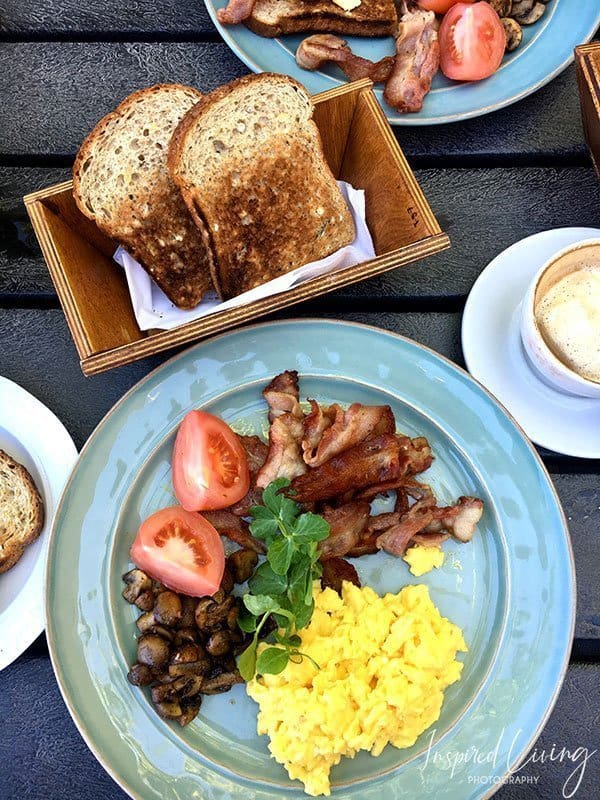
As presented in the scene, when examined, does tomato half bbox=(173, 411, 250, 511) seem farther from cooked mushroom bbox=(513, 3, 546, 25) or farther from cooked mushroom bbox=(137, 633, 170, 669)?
cooked mushroom bbox=(513, 3, 546, 25)

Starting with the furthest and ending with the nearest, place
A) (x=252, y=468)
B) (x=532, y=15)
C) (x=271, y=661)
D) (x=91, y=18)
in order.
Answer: (x=91, y=18) < (x=532, y=15) < (x=252, y=468) < (x=271, y=661)

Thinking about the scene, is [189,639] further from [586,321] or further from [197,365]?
[586,321]

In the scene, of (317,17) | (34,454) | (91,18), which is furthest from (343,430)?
(91,18)

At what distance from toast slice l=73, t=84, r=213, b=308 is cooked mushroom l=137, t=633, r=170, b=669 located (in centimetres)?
63

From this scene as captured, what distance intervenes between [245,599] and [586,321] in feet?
2.57

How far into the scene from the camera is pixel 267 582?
1201 mm

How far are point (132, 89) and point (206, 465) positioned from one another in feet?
2.94

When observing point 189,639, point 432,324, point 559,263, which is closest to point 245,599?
point 189,639

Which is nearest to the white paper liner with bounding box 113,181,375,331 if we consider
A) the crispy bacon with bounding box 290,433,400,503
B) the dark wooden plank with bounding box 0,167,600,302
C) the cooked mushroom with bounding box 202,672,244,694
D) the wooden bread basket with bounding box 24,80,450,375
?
the wooden bread basket with bounding box 24,80,450,375

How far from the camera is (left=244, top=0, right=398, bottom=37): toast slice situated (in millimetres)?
1418

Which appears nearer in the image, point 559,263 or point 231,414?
point 559,263

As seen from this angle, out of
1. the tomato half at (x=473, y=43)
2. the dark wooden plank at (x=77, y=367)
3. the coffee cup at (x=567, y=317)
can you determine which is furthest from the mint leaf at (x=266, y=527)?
the tomato half at (x=473, y=43)

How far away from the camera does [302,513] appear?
1.29 m

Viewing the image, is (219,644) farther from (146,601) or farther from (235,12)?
(235,12)
